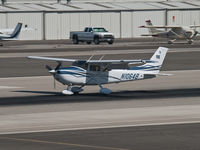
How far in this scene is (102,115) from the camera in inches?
1014

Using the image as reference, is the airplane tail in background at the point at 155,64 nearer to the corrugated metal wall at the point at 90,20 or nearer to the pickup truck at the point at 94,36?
the pickup truck at the point at 94,36

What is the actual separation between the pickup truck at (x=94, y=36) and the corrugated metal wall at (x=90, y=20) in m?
15.0

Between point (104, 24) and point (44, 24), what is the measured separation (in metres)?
10.0

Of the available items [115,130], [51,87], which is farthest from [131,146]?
[51,87]

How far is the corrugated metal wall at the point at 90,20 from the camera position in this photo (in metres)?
106

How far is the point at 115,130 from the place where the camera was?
869 inches

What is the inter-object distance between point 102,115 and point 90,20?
85.1 meters

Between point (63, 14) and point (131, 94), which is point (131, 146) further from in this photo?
point (63, 14)

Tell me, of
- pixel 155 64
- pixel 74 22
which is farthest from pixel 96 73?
pixel 74 22

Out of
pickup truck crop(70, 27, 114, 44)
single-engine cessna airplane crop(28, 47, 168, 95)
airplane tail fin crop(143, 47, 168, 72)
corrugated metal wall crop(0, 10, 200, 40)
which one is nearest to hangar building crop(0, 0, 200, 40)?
corrugated metal wall crop(0, 10, 200, 40)

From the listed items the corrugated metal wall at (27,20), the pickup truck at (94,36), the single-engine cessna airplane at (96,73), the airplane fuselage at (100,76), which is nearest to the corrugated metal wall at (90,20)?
the corrugated metal wall at (27,20)

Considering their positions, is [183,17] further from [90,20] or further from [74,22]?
[74,22]

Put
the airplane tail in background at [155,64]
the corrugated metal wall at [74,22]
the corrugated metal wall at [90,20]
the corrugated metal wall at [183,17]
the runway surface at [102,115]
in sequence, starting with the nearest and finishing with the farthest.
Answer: the runway surface at [102,115]
the airplane tail in background at [155,64]
the corrugated metal wall at [90,20]
the corrugated metal wall at [74,22]
the corrugated metal wall at [183,17]

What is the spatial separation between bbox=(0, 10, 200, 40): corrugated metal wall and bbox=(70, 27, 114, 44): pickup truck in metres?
15.0
